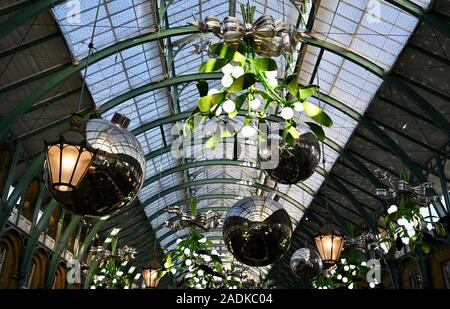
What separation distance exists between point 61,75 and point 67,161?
12193 mm

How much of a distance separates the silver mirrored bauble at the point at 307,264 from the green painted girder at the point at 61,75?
8083mm

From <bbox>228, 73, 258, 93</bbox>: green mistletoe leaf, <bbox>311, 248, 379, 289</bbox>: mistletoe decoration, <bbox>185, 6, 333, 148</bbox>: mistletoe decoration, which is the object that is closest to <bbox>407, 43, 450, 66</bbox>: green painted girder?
<bbox>311, 248, 379, 289</bbox>: mistletoe decoration

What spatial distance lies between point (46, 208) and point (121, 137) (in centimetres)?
1788

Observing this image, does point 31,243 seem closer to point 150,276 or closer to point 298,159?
point 150,276

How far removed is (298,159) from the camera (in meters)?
3.74

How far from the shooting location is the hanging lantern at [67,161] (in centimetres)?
266

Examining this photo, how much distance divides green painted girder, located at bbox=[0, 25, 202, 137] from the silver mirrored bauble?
8.08 meters

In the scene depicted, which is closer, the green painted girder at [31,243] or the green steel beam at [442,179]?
the green steel beam at [442,179]

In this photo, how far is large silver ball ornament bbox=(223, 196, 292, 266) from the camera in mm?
3578

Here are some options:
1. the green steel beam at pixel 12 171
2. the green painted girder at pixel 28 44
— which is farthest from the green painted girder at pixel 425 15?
the green steel beam at pixel 12 171

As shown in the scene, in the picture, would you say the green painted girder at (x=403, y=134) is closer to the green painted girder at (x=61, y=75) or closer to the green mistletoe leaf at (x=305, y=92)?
the green painted girder at (x=61, y=75)

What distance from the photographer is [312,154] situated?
380 cm

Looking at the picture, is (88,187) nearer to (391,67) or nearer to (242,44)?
(242,44)

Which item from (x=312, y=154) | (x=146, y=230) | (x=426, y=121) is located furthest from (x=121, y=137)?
(x=146, y=230)
